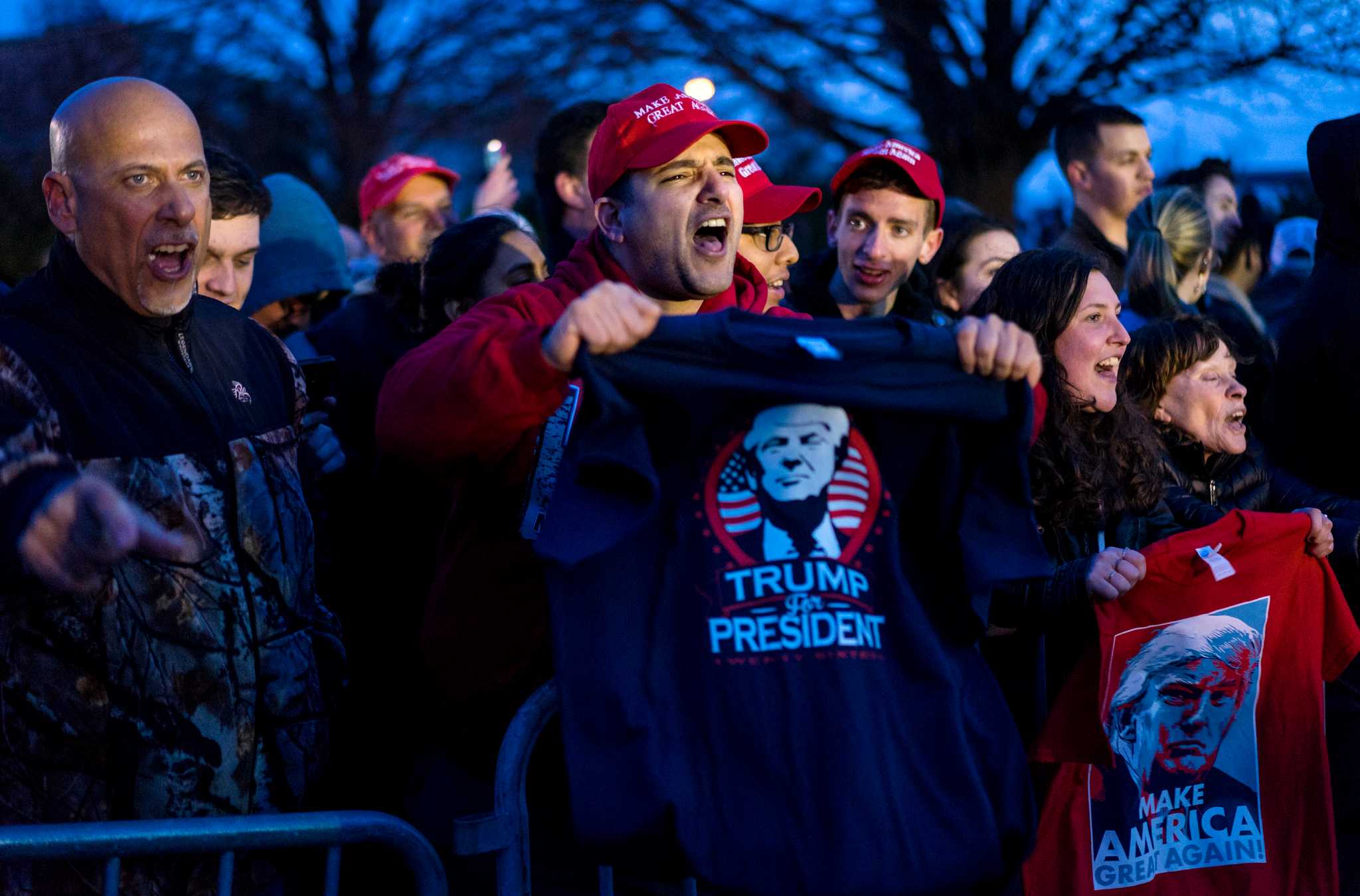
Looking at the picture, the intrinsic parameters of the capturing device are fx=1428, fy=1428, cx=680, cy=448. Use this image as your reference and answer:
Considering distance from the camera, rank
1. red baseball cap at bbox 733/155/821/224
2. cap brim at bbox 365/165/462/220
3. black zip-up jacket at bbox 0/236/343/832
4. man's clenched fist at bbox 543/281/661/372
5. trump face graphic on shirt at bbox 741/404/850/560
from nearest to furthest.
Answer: man's clenched fist at bbox 543/281/661/372, trump face graphic on shirt at bbox 741/404/850/560, black zip-up jacket at bbox 0/236/343/832, red baseball cap at bbox 733/155/821/224, cap brim at bbox 365/165/462/220

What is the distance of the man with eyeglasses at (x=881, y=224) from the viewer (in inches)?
192

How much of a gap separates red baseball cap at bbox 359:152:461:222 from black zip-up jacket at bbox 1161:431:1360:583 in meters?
3.85

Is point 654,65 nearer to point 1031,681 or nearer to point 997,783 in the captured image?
point 1031,681

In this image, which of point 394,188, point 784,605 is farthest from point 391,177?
point 784,605

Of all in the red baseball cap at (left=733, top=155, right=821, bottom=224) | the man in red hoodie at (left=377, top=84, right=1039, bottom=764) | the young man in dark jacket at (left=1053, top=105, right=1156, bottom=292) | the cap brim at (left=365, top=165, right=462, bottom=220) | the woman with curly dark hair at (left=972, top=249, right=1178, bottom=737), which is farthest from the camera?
the cap brim at (left=365, top=165, right=462, bottom=220)

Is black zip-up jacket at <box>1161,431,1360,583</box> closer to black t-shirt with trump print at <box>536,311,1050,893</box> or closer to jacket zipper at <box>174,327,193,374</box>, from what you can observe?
black t-shirt with trump print at <box>536,311,1050,893</box>

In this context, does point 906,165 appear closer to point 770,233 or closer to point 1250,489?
point 770,233

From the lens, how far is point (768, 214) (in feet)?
14.7

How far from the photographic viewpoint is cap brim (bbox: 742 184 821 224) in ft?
14.7

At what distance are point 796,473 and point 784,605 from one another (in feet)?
0.76

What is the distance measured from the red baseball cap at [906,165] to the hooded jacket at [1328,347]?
1223mm

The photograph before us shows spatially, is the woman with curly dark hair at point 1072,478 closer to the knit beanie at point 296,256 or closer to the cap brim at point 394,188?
the knit beanie at point 296,256

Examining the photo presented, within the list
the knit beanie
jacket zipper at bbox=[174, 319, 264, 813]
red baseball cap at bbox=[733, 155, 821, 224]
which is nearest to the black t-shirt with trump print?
jacket zipper at bbox=[174, 319, 264, 813]

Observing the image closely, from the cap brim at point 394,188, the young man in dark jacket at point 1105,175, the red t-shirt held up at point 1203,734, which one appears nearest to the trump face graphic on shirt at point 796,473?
the red t-shirt held up at point 1203,734
